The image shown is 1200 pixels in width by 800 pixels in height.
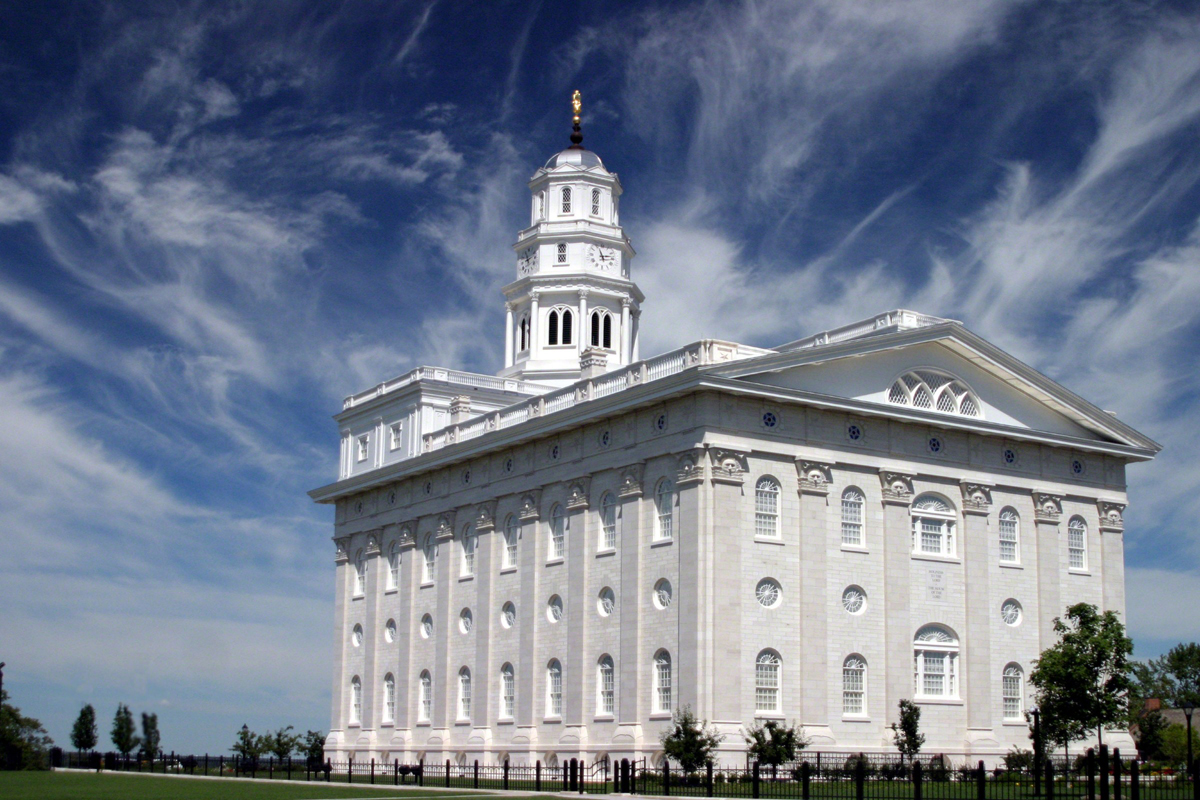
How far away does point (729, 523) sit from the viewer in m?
49.9

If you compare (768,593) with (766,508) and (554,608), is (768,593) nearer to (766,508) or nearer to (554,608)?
(766,508)

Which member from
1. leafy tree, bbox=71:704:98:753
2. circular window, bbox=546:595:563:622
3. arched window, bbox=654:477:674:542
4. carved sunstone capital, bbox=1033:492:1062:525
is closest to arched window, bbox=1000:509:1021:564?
carved sunstone capital, bbox=1033:492:1062:525

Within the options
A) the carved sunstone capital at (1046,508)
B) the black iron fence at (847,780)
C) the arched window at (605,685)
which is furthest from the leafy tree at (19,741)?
the carved sunstone capital at (1046,508)

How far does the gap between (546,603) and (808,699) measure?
1138 centimetres

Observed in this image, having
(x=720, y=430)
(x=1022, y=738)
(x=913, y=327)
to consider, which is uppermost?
(x=913, y=327)

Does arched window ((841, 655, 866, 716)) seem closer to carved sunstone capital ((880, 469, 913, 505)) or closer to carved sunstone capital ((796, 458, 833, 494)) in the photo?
carved sunstone capital ((880, 469, 913, 505))

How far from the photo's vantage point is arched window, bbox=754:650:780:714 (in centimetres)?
4984

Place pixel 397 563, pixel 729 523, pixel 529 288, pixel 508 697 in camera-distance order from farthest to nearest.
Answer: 1. pixel 529 288
2. pixel 397 563
3. pixel 508 697
4. pixel 729 523

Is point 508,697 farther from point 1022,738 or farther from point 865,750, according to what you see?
point 1022,738

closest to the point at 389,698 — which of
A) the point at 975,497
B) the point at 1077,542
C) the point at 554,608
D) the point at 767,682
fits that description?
the point at 554,608

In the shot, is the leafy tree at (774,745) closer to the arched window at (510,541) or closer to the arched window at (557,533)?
the arched window at (557,533)

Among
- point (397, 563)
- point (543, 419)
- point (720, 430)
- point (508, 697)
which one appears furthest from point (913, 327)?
point (397, 563)

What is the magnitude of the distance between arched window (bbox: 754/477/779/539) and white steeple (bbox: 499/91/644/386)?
21308 millimetres

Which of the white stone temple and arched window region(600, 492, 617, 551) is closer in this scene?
the white stone temple
